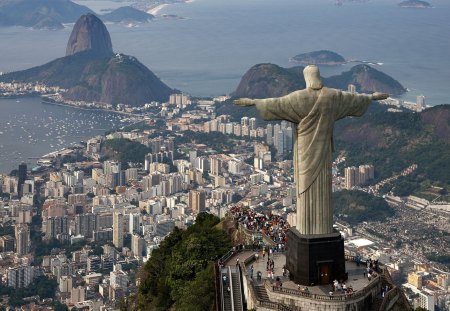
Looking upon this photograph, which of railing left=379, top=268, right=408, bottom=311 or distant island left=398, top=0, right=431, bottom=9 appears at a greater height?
distant island left=398, top=0, right=431, bottom=9

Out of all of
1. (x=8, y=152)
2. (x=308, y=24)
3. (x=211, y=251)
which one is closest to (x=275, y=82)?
(x=8, y=152)

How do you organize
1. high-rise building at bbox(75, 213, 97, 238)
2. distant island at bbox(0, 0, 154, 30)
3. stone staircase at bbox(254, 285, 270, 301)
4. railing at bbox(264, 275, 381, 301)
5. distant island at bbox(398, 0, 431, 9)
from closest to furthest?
railing at bbox(264, 275, 381, 301) → stone staircase at bbox(254, 285, 270, 301) → high-rise building at bbox(75, 213, 97, 238) → distant island at bbox(0, 0, 154, 30) → distant island at bbox(398, 0, 431, 9)

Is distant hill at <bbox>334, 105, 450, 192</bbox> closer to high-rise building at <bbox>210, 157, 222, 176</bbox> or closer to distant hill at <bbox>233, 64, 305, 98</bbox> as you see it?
high-rise building at <bbox>210, 157, 222, 176</bbox>

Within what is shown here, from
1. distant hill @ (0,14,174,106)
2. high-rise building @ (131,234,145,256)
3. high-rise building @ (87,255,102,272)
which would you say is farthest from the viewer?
distant hill @ (0,14,174,106)

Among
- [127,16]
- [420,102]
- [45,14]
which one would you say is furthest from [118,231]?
[45,14]

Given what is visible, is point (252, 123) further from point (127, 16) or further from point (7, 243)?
point (127, 16)

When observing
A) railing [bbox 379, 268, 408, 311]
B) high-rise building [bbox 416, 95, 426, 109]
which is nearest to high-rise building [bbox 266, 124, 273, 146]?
high-rise building [bbox 416, 95, 426, 109]

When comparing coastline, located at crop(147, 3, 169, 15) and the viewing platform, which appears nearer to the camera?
the viewing platform
